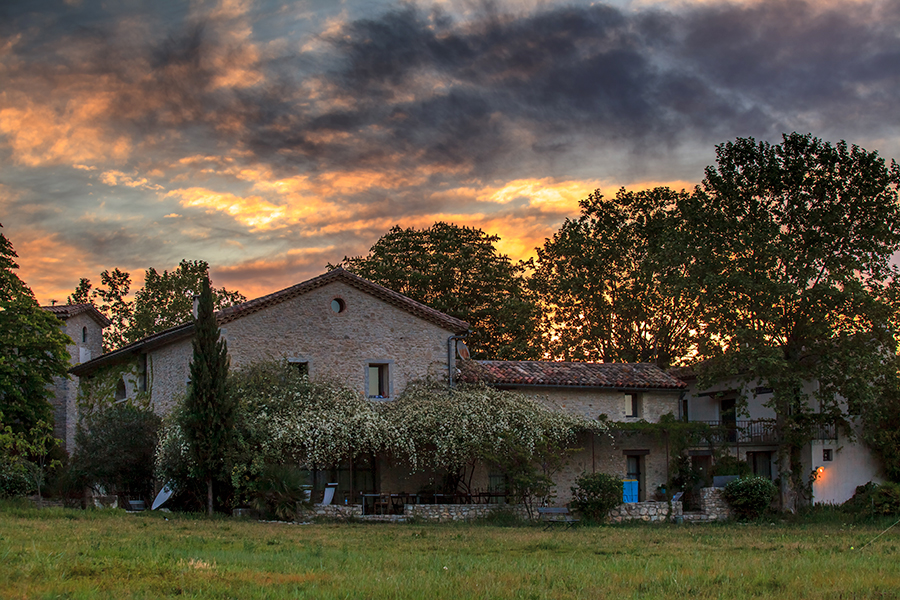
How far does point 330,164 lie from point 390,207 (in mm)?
3199

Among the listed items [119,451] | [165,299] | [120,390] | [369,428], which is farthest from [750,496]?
[165,299]

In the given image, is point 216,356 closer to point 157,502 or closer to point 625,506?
point 157,502

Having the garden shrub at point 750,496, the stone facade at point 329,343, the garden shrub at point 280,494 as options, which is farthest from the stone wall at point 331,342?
the garden shrub at point 750,496

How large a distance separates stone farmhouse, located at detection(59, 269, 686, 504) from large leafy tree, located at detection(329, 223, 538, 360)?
464 inches

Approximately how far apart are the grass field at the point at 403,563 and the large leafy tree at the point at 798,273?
39.0ft

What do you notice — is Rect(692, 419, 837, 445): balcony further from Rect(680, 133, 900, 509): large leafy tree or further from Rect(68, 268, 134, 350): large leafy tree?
Rect(68, 268, 134, 350): large leafy tree

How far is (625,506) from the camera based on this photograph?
28.0 m

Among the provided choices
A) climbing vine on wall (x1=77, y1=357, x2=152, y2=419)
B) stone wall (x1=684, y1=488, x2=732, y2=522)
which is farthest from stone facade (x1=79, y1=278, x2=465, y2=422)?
stone wall (x1=684, y1=488, x2=732, y2=522)

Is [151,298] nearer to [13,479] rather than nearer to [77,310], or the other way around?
[77,310]

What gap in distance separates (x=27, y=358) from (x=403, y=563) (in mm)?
21231

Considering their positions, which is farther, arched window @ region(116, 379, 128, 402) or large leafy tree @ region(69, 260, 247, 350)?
large leafy tree @ region(69, 260, 247, 350)

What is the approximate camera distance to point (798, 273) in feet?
105

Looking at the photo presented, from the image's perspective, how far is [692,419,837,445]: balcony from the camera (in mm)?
34000

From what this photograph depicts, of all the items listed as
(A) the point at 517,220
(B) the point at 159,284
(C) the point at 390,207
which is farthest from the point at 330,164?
(B) the point at 159,284
